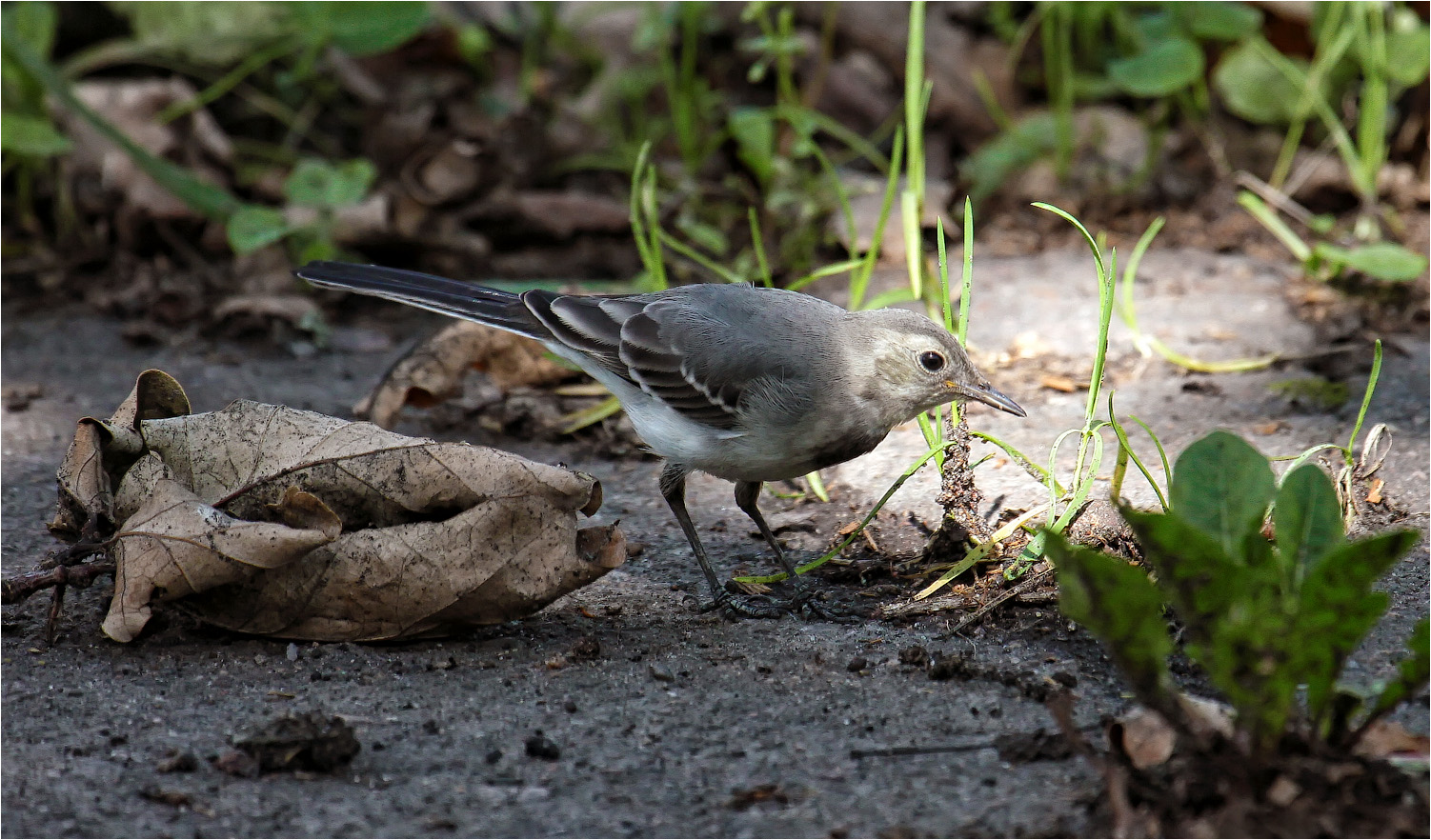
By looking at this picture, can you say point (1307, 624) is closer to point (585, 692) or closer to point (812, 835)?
point (812, 835)

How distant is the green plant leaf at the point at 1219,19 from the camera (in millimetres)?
6797

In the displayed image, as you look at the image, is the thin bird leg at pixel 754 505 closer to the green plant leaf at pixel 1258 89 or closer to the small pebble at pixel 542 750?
the small pebble at pixel 542 750

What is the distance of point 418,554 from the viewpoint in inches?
132

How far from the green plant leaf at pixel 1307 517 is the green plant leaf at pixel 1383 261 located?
3419 millimetres

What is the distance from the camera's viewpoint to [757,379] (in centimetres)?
416

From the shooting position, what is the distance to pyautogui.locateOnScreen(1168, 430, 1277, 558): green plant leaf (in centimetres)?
255

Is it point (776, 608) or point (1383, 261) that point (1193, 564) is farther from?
point (1383, 261)

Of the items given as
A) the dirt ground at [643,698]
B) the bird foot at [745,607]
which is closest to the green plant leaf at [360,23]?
the dirt ground at [643,698]

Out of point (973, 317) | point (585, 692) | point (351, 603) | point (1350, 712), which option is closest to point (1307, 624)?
point (1350, 712)

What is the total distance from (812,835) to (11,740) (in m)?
1.76

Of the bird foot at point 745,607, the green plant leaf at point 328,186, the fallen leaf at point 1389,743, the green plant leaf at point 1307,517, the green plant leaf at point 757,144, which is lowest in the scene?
the bird foot at point 745,607

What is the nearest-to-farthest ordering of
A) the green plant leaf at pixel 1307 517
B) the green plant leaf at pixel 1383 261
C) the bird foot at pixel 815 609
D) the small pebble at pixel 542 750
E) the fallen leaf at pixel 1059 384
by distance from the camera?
1. the green plant leaf at pixel 1307 517
2. the small pebble at pixel 542 750
3. the bird foot at pixel 815 609
4. the fallen leaf at pixel 1059 384
5. the green plant leaf at pixel 1383 261

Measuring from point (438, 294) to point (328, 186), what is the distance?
1.77 m

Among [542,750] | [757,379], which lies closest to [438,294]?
[757,379]
